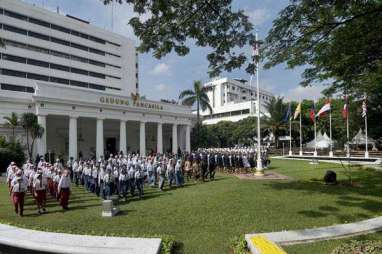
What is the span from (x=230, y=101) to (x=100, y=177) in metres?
91.5

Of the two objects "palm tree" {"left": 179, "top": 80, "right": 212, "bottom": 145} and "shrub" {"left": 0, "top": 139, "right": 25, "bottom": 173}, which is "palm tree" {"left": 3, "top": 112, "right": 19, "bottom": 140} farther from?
"palm tree" {"left": 179, "top": 80, "right": 212, "bottom": 145}

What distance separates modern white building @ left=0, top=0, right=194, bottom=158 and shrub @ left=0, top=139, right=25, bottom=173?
6.76ft

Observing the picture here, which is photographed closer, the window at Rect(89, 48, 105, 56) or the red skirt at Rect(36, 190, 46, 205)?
the red skirt at Rect(36, 190, 46, 205)

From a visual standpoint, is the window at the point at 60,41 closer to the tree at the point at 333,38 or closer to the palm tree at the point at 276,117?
the palm tree at the point at 276,117

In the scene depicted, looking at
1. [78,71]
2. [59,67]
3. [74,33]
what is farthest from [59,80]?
[74,33]

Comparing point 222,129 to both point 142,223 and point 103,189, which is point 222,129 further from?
point 142,223

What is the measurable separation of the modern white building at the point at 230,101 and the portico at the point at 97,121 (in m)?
38.0

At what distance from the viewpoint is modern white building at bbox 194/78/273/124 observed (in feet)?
284

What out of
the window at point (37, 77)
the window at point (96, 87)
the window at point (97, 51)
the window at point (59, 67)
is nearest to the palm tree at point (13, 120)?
the window at point (37, 77)

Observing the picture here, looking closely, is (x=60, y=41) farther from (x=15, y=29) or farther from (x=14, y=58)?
(x=14, y=58)

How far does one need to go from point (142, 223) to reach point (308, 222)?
15.9 feet

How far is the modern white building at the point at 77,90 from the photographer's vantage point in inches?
1174

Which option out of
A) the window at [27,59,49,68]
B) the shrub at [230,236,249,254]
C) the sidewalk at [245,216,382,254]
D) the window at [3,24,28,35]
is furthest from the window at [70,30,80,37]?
the sidewalk at [245,216,382,254]

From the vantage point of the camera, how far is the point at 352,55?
12250 millimetres
